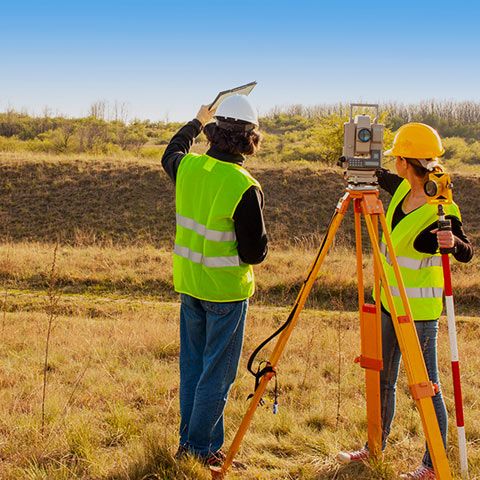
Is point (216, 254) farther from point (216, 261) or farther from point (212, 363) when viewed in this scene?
point (212, 363)

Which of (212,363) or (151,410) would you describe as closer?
(212,363)

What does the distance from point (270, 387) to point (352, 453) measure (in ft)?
5.71

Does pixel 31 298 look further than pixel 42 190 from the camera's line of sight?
No

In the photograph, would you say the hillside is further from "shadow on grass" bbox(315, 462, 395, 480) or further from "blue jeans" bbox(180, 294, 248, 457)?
"blue jeans" bbox(180, 294, 248, 457)

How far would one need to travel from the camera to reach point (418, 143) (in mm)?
3213

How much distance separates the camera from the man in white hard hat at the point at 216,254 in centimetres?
312

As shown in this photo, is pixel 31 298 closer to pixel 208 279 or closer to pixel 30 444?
pixel 30 444

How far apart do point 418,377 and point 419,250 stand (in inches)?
27.2

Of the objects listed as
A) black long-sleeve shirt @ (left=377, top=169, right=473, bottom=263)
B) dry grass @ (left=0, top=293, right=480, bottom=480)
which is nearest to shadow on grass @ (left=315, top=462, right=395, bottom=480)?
dry grass @ (left=0, top=293, right=480, bottom=480)

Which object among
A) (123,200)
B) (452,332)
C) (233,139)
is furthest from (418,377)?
(123,200)

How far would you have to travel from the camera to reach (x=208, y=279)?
10.7 ft

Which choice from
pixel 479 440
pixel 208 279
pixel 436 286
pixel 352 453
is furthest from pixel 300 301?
pixel 479 440

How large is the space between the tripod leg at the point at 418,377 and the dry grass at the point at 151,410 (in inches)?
18.7

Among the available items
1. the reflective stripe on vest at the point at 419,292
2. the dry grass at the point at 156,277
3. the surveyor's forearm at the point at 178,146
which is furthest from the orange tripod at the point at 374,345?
the dry grass at the point at 156,277
